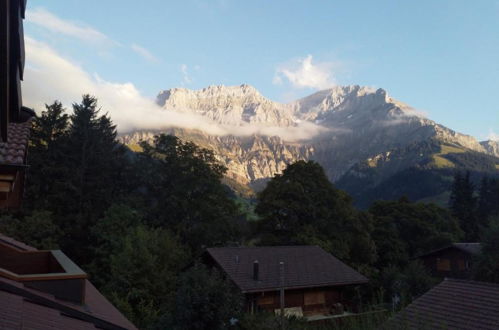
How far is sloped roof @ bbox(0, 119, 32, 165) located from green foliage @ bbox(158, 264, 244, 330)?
9.72 m

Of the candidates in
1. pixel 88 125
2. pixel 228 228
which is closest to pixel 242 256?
pixel 228 228

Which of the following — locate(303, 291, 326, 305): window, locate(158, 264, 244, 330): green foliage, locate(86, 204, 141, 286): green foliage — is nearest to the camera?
locate(158, 264, 244, 330): green foliage

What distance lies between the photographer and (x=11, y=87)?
308cm

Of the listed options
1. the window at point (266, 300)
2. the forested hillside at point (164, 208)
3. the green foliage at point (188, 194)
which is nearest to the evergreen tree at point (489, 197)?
the forested hillside at point (164, 208)

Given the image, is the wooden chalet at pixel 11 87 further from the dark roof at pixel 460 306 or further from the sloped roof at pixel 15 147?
the dark roof at pixel 460 306

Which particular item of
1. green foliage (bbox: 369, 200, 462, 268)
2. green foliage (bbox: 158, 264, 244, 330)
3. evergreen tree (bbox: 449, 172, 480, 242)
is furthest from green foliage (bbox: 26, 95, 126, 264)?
evergreen tree (bbox: 449, 172, 480, 242)

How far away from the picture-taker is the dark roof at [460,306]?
9.47 m

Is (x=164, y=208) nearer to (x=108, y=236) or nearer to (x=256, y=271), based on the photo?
(x=108, y=236)

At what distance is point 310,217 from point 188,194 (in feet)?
37.9

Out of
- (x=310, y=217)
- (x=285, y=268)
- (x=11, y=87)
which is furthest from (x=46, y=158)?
(x=11, y=87)

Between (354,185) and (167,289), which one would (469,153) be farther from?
(167,289)

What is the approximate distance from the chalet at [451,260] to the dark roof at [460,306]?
118ft

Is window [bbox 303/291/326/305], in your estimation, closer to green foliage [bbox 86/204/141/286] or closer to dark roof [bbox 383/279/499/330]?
dark roof [bbox 383/279/499/330]

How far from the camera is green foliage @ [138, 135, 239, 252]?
32031mm
